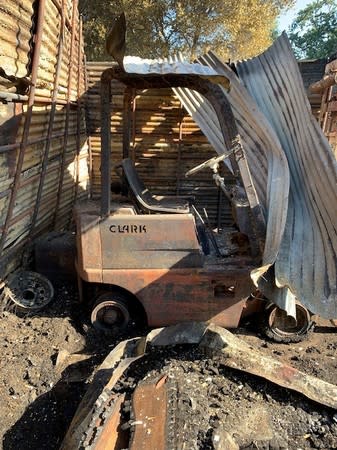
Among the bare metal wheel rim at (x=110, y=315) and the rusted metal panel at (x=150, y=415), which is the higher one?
the bare metal wheel rim at (x=110, y=315)

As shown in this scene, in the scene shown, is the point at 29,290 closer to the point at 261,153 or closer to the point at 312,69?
the point at 261,153

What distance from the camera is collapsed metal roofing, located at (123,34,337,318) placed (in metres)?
4.43

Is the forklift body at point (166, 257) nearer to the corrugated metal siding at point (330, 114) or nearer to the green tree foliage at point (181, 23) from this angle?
the corrugated metal siding at point (330, 114)

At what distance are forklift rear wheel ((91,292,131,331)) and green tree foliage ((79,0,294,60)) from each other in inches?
617

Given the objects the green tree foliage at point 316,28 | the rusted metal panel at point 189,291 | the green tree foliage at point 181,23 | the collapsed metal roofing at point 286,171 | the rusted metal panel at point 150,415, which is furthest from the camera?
the green tree foliage at point 316,28

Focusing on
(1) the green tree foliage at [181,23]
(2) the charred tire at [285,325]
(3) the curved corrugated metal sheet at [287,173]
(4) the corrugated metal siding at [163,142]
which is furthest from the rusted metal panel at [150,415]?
(1) the green tree foliage at [181,23]

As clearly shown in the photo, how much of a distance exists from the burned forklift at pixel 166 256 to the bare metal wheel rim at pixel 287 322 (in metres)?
0.05

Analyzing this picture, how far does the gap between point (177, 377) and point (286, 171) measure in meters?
3.09

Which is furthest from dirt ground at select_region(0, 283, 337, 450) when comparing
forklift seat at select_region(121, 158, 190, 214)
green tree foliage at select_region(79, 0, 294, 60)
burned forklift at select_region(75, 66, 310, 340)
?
green tree foliage at select_region(79, 0, 294, 60)

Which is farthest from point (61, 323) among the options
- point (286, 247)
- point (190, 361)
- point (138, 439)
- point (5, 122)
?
point (286, 247)

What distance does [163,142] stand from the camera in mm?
8586

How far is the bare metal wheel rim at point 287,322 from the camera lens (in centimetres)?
504

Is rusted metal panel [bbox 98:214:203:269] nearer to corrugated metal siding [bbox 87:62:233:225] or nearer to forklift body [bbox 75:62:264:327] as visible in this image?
forklift body [bbox 75:62:264:327]

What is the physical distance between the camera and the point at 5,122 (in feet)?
15.8
